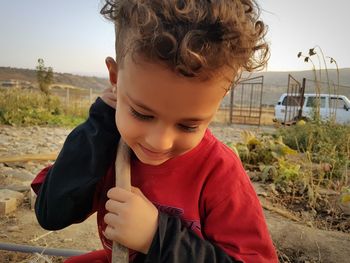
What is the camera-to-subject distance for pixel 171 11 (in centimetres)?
90

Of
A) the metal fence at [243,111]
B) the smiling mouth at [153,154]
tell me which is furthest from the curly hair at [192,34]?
the metal fence at [243,111]

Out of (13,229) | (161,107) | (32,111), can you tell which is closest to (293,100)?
(32,111)

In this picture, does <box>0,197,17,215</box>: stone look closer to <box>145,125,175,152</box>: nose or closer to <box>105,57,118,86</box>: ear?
<box>105,57,118,86</box>: ear

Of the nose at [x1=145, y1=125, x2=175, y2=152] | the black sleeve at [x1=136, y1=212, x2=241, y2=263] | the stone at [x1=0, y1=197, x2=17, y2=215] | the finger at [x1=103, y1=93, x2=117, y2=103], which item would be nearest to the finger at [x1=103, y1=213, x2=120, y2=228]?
the black sleeve at [x1=136, y1=212, x2=241, y2=263]

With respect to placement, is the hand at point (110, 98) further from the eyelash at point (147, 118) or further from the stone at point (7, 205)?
the stone at point (7, 205)

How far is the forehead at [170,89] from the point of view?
0.91 m

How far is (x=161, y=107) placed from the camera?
0.93m

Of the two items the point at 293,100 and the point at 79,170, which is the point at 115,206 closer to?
the point at 79,170

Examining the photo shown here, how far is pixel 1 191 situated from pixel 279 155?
301 centimetres

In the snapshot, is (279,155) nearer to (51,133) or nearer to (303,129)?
(303,129)

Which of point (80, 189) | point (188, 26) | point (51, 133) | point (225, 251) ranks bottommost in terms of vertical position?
point (51, 133)

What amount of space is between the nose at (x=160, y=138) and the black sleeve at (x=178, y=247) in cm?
21

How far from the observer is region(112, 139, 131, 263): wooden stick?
1049 mm

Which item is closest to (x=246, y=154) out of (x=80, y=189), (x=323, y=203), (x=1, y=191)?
(x=323, y=203)
